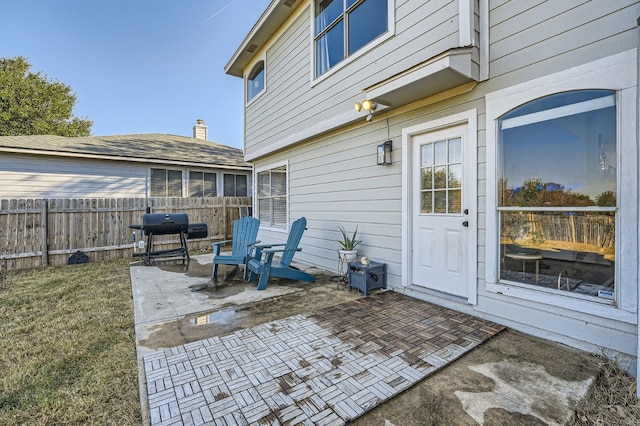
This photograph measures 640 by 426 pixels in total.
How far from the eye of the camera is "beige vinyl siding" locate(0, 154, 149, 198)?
8008mm

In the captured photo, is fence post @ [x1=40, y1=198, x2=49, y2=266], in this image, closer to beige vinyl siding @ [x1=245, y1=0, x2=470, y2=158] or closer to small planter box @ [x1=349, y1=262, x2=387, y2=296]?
beige vinyl siding @ [x1=245, y1=0, x2=470, y2=158]

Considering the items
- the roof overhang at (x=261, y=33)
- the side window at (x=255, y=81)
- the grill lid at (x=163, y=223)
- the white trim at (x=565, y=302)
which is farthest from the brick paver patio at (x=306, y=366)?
the side window at (x=255, y=81)

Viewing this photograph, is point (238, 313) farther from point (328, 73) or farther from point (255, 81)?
point (255, 81)

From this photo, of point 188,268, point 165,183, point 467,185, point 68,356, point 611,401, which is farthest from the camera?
point 165,183

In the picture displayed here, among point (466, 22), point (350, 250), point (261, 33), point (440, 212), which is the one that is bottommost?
point (350, 250)

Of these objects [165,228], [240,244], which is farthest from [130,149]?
[240,244]

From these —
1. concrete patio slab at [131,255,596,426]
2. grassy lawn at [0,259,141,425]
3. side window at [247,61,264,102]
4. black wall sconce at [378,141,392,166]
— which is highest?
side window at [247,61,264,102]

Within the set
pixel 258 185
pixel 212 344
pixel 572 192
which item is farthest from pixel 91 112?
pixel 572 192

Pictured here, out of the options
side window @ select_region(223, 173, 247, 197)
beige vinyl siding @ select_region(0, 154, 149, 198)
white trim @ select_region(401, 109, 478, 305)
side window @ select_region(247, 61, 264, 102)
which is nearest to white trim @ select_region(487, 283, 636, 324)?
white trim @ select_region(401, 109, 478, 305)

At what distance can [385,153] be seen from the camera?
3992 mm

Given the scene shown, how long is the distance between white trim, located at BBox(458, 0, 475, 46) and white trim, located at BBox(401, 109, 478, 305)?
0.67m

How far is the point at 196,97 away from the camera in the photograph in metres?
22.9

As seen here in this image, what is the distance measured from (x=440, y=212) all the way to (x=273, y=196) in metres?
4.59

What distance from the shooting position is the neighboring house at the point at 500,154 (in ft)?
7.28
